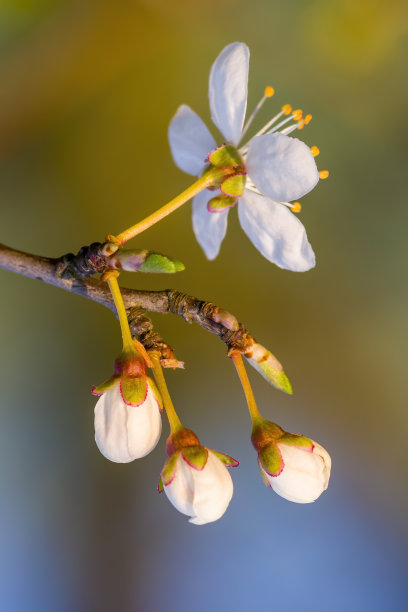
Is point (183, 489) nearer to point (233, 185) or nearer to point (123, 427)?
point (123, 427)

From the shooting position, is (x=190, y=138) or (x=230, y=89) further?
(x=190, y=138)

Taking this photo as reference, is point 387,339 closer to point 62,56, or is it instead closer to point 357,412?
point 357,412

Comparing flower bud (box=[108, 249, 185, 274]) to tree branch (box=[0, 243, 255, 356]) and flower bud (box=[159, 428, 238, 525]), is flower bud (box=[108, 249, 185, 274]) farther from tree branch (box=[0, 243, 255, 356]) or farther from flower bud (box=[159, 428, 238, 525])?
flower bud (box=[159, 428, 238, 525])

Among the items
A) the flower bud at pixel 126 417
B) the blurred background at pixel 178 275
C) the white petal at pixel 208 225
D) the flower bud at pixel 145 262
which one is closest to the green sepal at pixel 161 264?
the flower bud at pixel 145 262

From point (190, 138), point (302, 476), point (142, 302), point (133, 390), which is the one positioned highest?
point (190, 138)

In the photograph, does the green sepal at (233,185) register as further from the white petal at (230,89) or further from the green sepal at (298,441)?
the green sepal at (298,441)

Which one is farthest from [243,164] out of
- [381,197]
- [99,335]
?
[381,197]

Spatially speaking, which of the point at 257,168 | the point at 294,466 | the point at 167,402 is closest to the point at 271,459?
the point at 294,466
